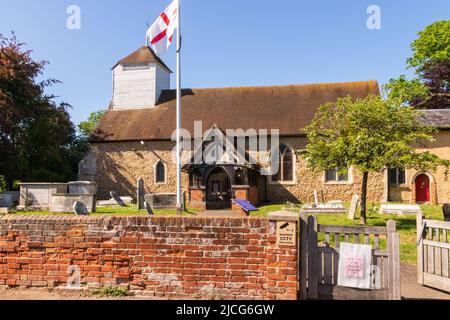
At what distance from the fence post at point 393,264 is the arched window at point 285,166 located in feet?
61.4

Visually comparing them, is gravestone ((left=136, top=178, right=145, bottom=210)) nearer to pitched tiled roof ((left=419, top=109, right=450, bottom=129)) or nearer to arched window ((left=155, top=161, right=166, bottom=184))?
arched window ((left=155, top=161, right=166, bottom=184))

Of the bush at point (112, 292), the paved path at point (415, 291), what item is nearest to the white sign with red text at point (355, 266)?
the paved path at point (415, 291)

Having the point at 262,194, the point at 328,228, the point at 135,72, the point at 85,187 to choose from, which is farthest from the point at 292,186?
the point at 328,228

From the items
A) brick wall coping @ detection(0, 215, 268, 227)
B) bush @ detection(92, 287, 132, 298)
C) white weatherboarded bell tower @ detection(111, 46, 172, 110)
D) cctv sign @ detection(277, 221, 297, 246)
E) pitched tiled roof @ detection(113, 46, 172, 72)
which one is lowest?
bush @ detection(92, 287, 132, 298)

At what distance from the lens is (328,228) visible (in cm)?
552

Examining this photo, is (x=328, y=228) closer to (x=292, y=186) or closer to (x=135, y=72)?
(x=292, y=186)

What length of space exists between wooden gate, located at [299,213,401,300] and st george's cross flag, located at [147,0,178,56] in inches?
631

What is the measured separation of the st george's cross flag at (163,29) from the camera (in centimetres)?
1895

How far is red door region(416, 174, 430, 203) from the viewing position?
23.1 m

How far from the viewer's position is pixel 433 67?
108 feet

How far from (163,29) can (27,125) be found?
14.5 meters

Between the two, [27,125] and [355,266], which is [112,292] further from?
[27,125]

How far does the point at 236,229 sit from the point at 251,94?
23662 mm

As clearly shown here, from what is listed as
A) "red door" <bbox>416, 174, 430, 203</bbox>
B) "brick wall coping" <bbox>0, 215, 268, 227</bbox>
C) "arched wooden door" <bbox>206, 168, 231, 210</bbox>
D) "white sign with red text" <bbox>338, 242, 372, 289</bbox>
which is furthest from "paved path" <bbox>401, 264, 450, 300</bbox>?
"red door" <bbox>416, 174, 430, 203</bbox>
